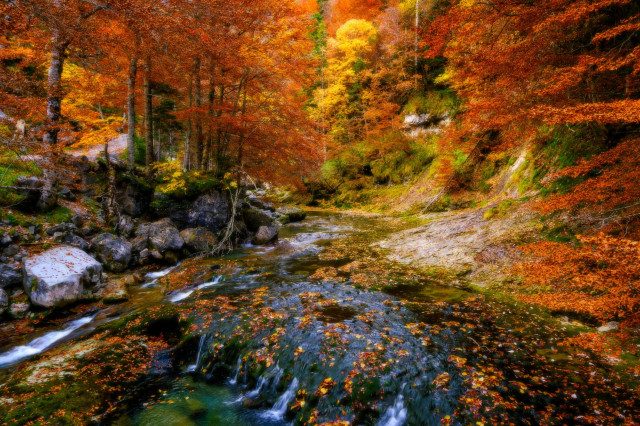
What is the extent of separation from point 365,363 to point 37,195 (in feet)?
36.5

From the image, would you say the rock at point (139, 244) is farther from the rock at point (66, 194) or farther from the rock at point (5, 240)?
the rock at point (5, 240)

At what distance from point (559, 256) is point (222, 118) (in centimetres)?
1226

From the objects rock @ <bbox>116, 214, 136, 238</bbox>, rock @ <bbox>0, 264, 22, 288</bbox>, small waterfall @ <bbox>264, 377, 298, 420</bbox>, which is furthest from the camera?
rock @ <bbox>116, 214, 136, 238</bbox>

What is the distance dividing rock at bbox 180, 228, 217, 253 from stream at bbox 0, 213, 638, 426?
3.85 meters

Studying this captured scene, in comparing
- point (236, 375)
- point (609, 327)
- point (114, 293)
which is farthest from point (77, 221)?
point (609, 327)

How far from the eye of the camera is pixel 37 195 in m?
9.13

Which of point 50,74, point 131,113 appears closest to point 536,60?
point 50,74

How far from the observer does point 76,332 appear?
Result: 6.51m

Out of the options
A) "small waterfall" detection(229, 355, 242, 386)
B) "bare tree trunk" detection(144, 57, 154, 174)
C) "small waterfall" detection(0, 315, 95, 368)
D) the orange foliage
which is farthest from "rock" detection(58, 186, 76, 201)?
the orange foliage

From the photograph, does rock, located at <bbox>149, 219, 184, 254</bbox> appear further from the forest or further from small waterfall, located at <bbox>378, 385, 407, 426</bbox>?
small waterfall, located at <bbox>378, 385, 407, 426</bbox>

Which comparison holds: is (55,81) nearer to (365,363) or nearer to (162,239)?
(162,239)

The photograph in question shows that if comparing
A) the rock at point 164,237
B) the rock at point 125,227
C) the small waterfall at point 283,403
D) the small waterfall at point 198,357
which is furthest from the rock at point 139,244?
the small waterfall at point 283,403

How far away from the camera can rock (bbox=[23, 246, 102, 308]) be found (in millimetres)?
6770

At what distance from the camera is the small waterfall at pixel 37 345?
5508 mm
